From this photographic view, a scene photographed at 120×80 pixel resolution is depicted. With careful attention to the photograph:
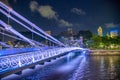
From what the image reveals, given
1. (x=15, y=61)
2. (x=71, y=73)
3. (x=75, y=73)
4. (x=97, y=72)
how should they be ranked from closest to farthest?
(x=15, y=61)
(x=71, y=73)
(x=75, y=73)
(x=97, y=72)

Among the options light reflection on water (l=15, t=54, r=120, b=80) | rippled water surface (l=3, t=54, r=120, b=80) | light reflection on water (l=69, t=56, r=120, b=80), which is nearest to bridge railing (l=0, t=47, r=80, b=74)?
rippled water surface (l=3, t=54, r=120, b=80)

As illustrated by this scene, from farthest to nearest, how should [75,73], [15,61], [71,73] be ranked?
[75,73]
[71,73]
[15,61]

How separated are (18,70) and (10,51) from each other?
19.3m

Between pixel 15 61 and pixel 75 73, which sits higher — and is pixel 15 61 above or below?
above

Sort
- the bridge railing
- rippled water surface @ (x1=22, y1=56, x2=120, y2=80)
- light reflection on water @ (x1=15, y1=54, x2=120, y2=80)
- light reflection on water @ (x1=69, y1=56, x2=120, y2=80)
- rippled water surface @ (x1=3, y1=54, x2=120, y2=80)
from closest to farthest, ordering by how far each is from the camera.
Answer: the bridge railing
rippled water surface @ (x1=3, y1=54, x2=120, y2=80)
light reflection on water @ (x1=15, y1=54, x2=120, y2=80)
rippled water surface @ (x1=22, y1=56, x2=120, y2=80)
light reflection on water @ (x1=69, y1=56, x2=120, y2=80)

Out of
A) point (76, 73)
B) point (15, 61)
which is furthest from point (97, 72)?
point (15, 61)

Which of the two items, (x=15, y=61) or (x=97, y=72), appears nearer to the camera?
(x=15, y=61)

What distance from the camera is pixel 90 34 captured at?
546 feet

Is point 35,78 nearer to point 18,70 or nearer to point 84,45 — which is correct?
point 18,70

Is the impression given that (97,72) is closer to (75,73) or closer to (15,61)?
(75,73)

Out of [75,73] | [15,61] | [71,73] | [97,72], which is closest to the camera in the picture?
[15,61]

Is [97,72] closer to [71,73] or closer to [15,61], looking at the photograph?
[71,73]

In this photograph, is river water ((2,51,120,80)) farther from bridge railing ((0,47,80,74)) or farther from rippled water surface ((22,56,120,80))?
bridge railing ((0,47,80,74))

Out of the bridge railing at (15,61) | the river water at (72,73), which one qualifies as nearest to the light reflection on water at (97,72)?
the river water at (72,73)
